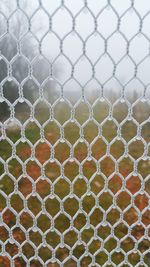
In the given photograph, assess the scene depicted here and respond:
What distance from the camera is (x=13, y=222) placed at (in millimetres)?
3443

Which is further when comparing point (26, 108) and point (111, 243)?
point (26, 108)

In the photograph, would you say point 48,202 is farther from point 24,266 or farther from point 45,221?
point 24,266

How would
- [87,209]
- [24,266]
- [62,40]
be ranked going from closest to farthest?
[62,40] → [24,266] → [87,209]

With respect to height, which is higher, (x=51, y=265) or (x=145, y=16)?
(x=145, y=16)

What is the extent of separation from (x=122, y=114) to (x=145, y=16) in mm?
2146

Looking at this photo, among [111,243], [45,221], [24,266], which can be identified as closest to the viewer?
[24,266]

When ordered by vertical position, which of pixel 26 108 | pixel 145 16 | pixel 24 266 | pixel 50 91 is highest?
pixel 145 16

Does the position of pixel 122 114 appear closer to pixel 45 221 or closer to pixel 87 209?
pixel 87 209

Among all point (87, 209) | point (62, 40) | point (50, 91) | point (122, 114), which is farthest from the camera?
point (122, 114)

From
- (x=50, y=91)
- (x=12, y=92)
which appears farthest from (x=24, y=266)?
(x=12, y=92)

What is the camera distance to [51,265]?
290 cm

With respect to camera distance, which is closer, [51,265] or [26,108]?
[51,265]

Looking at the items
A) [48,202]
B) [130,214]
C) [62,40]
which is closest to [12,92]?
[48,202]

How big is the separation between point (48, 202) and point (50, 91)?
1480mm
